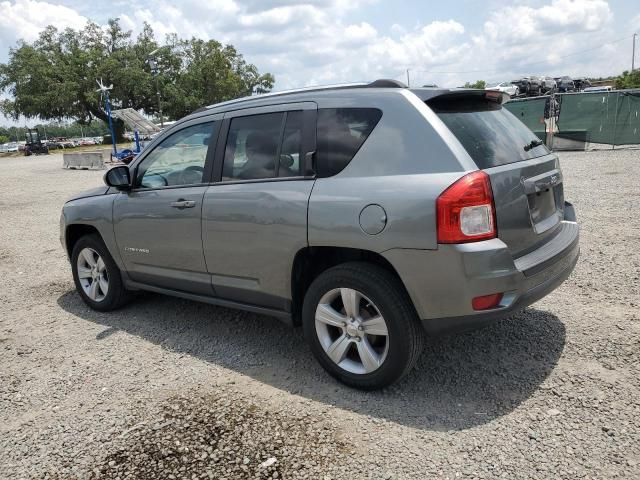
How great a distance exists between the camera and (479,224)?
2.81m

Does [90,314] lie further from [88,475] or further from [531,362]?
[531,362]

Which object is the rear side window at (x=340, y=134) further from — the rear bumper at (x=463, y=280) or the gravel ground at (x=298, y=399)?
the gravel ground at (x=298, y=399)

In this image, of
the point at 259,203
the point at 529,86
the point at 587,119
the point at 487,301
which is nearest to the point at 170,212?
the point at 259,203

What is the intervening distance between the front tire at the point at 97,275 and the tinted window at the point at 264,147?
5.87 ft

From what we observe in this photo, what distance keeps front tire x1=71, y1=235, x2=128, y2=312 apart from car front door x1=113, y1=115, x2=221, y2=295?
303 mm

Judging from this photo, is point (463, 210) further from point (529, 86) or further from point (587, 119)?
point (529, 86)

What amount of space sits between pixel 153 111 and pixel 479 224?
68292 mm

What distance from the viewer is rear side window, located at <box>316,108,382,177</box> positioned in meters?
3.21

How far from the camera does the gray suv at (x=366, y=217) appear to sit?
9.37ft

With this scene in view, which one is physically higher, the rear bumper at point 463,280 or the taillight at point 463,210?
the taillight at point 463,210

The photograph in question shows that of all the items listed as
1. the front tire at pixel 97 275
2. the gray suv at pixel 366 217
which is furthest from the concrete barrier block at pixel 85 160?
the gray suv at pixel 366 217

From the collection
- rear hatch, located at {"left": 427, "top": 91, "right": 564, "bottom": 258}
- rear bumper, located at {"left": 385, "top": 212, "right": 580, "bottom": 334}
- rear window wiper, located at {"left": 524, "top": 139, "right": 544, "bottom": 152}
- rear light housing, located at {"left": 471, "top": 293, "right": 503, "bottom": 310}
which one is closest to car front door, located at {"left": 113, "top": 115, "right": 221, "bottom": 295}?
rear bumper, located at {"left": 385, "top": 212, "right": 580, "bottom": 334}

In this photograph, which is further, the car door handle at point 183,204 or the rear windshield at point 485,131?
the car door handle at point 183,204

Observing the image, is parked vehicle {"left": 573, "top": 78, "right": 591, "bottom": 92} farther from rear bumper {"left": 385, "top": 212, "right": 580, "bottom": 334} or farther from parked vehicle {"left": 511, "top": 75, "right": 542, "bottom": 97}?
rear bumper {"left": 385, "top": 212, "right": 580, "bottom": 334}
